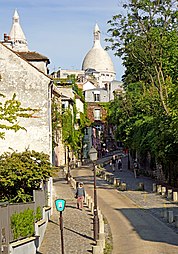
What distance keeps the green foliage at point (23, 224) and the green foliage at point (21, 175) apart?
4.31 m

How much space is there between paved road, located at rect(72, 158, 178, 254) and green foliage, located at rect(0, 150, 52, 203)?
4.09 metres

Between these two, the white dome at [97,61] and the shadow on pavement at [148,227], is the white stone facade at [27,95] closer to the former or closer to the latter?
the shadow on pavement at [148,227]

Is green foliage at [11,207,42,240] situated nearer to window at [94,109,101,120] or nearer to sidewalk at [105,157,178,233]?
sidewalk at [105,157,178,233]

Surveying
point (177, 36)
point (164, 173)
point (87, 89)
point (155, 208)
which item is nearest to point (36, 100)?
point (155, 208)

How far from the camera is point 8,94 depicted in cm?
3084

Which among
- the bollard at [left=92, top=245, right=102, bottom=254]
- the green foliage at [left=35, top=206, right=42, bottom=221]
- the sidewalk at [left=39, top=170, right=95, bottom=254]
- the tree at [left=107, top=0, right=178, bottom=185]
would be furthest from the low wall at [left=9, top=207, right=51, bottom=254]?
the tree at [left=107, top=0, right=178, bottom=185]

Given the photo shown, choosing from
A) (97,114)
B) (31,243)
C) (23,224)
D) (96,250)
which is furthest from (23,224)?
(97,114)

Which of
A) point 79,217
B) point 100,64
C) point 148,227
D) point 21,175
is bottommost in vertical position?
point 148,227

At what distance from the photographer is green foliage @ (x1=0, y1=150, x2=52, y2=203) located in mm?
25672

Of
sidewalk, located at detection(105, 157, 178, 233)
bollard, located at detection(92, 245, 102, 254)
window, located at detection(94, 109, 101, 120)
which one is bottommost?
bollard, located at detection(92, 245, 102, 254)

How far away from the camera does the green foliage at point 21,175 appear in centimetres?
2567

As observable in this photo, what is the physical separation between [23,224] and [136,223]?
9845 millimetres

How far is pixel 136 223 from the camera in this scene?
28703mm

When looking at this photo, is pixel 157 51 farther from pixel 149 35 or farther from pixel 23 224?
pixel 23 224
